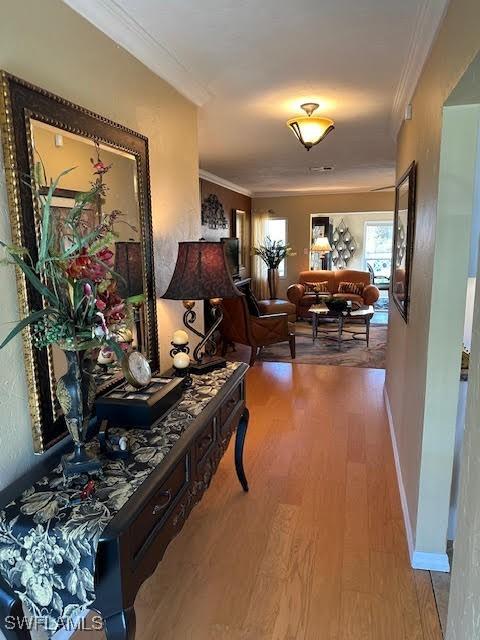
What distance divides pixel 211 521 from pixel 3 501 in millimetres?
1386

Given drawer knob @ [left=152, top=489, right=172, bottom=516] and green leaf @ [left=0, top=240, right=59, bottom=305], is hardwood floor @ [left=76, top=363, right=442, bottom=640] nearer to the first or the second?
drawer knob @ [left=152, top=489, right=172, bottom=516]

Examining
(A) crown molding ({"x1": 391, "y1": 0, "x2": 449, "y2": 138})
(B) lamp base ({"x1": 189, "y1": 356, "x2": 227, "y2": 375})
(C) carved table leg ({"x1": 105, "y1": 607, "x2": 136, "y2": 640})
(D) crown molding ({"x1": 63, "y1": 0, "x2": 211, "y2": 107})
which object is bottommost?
(C) carved table leg ({"x1": 105, "y1": 607, "x2": 136, "y2": 640})

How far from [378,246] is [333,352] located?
633 centimetres

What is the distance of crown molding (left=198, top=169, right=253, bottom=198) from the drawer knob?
5087 millimetres

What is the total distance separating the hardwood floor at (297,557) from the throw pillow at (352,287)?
5.13 meters

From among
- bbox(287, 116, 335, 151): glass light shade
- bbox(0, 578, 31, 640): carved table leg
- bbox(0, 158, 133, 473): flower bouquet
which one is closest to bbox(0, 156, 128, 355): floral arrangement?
bbox(0, 158, 133, 473): flower bouquet

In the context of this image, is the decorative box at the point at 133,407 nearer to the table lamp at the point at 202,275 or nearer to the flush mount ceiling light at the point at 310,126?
the table lamp at the point at 202,275

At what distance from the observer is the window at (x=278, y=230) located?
931 centimetres

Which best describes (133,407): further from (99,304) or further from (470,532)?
(470,532)

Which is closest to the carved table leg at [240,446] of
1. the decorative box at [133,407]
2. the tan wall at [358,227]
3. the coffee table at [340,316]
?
the decorative box at [133,407]

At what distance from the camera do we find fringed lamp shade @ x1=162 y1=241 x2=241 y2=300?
216cm

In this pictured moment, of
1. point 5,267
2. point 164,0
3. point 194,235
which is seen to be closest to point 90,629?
point 5,267

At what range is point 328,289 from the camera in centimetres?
860

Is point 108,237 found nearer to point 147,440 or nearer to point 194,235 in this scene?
point 147,440
